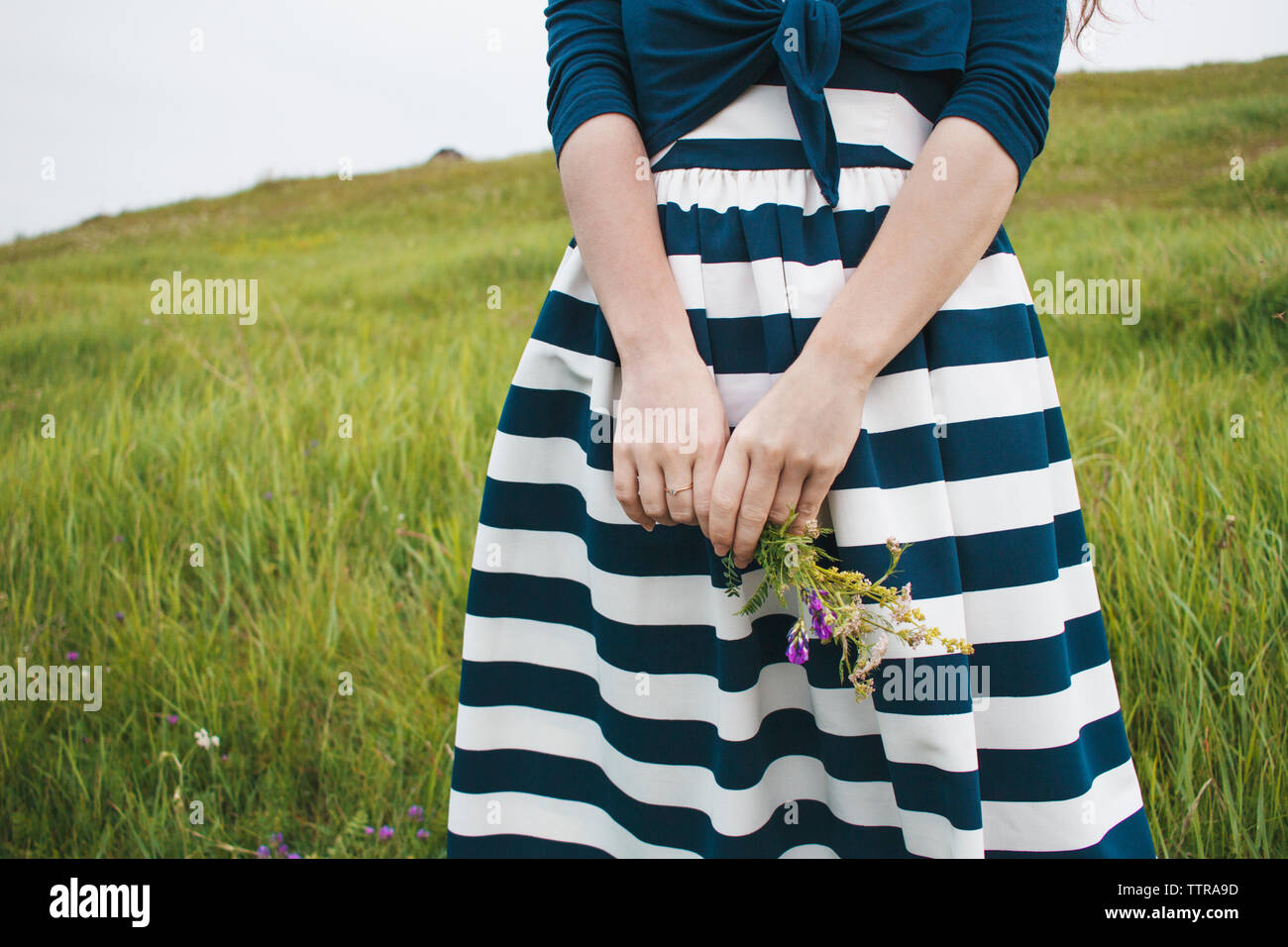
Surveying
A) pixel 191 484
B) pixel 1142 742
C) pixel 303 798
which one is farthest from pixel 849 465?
pixel 191 484

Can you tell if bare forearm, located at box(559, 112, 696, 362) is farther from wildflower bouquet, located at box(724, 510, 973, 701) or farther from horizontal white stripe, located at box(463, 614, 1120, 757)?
horizontal white stripe, located at box(463, 614, 1120, 757)

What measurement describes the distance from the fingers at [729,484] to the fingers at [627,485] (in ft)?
0.34

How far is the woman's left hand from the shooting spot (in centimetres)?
77

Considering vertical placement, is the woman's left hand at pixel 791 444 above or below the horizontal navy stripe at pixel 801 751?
above

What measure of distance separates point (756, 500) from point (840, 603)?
5.3 inches

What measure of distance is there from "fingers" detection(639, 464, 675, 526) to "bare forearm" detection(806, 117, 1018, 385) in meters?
0.21

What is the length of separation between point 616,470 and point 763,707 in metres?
0.38

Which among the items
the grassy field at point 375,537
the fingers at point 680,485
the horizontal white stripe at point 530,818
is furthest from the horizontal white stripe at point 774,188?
the grassy field at point 375,537

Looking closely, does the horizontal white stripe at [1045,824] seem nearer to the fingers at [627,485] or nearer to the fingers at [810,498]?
the fingers at [810,498]

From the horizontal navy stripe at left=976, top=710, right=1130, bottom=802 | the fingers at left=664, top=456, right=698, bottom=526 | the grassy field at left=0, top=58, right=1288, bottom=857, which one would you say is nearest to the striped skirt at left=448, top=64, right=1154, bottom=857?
the horizontal navy stripe at left=976, top=710, right=1130, bottom=802

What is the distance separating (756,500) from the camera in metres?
0.79

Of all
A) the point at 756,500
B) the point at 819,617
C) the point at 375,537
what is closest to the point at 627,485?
the point at 756,500

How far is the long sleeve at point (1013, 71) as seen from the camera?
81cm

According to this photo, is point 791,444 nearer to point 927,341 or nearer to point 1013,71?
point 927,341
